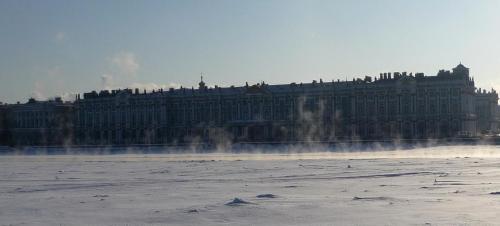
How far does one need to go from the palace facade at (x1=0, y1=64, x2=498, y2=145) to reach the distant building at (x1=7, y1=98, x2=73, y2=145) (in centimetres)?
22

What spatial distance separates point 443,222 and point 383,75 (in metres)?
90.2

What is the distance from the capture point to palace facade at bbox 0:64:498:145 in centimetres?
9600

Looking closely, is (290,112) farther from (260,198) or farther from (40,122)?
(260,198)

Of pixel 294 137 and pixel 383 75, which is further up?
pixel 383 75

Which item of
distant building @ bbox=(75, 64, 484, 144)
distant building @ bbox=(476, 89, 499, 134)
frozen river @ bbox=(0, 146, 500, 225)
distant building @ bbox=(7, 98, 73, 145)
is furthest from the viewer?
distant building @ bbox=(7, 98, 73, 145)

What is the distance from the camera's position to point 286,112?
106375 mm

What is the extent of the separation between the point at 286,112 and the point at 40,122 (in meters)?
42.1

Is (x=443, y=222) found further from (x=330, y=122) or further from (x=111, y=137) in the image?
(x=111, y=137)

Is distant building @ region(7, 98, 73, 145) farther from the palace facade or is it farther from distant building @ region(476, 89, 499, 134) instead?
distant building @ region(476, 89, 499, 134)

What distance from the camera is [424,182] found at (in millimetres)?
Result: 21125

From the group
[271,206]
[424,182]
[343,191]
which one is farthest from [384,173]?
[271,206]

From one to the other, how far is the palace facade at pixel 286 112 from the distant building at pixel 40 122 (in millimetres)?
224

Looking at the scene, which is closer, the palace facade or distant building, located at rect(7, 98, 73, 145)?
the palace facade

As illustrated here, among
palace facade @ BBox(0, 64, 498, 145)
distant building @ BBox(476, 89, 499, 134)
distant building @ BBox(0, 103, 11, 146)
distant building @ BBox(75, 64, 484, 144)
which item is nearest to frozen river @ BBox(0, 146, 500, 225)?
palace facade @ BBox(0, 64, 498, 145)
